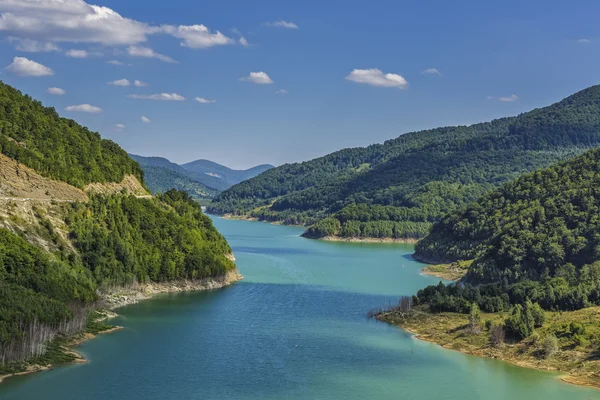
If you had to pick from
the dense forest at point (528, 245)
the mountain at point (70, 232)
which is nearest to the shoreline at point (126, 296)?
the mountain at point (70, 232)

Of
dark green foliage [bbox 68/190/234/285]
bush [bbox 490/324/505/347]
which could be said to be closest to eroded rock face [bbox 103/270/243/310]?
dark green foliage [bbox 68/190/234/285]

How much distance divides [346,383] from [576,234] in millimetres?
59375

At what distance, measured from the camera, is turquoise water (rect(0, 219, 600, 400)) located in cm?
5344

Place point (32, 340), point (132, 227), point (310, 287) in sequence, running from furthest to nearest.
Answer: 1. point (310, 287)
2. point (132, 227)
3. point (32, 340)

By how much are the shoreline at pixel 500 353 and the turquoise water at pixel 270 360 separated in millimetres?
1180

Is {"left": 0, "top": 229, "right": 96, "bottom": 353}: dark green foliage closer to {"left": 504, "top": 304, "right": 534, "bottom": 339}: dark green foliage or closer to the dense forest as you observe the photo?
the dense forest

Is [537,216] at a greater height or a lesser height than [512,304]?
greater

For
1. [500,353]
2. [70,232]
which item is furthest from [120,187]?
[500,353]

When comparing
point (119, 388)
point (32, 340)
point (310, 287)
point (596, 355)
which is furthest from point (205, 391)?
point (310, 287)

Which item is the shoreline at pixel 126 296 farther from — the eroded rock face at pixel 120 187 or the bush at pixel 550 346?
the bush at pixel 550 346

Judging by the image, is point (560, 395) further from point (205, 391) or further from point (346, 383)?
point (205, 391)

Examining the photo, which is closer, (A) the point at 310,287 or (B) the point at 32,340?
(B) the point at 32,340

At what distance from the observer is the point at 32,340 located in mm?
56156

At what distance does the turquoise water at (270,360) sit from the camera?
175ft
